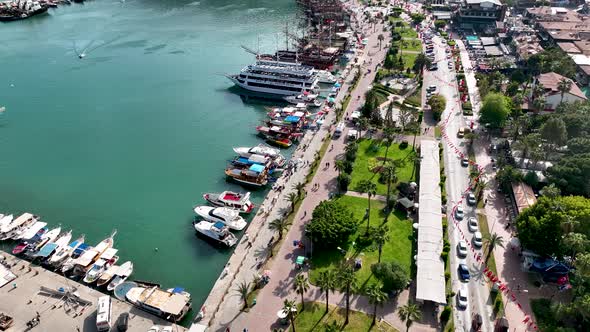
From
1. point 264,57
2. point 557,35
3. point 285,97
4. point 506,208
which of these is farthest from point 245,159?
point 557,35

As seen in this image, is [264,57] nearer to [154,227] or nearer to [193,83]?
[193,83]

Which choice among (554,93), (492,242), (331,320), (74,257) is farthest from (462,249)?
(74,257)

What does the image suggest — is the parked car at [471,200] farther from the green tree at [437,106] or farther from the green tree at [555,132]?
the green tree at [437,106]

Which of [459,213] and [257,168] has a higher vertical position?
[257,168]

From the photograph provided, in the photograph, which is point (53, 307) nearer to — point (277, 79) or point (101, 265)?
point (101, 265)

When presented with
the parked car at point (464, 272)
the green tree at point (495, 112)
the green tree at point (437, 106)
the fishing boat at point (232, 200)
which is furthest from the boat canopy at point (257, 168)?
the green tree at point (495, 112)

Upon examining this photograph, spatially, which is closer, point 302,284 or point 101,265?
point 302,284

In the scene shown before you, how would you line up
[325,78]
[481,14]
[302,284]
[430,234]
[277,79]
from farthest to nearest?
[481,14]
[325,78]
[277,79]
[430,234]
[302,284]
